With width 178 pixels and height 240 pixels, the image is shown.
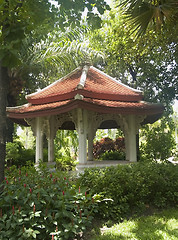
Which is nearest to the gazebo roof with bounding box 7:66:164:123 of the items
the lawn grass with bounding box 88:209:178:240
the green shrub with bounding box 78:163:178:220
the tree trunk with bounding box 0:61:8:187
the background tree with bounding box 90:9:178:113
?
the green shrub with bounding box 78:163:178:220

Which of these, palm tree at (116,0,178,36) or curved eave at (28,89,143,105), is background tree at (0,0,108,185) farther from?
curved eave at (28,89,143,105)

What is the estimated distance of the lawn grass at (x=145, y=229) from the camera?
4.42 m

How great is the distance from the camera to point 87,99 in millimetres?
8016

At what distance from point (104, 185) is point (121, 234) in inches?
55.1

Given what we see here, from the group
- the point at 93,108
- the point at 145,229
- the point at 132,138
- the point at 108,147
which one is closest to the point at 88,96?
the point at 93,108

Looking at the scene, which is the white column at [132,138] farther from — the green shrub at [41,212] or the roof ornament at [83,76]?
the green shrub at [41,212]

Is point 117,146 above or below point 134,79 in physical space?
below

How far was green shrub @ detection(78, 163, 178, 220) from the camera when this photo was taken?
18.6 ft

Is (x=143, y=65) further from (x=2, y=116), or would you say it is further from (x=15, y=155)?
(x=2, y=116)

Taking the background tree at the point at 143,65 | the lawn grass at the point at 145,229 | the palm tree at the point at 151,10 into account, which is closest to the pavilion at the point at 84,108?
the palm tree at the point at 151,10

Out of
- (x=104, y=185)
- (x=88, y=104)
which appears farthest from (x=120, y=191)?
(x=88, y=104)

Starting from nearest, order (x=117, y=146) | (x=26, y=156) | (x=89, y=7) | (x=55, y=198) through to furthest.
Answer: (x=89, y=7) → (x=55, y=198) → (x=26, y=156) → (x=117, y=146)

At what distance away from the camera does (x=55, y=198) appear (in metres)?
4.79

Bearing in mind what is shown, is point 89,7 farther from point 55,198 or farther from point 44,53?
point 44,53
